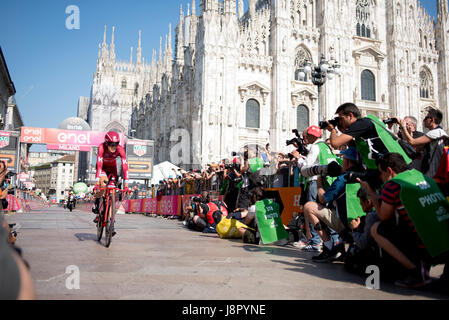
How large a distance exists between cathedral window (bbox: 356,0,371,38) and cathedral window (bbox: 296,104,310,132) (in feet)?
28.4

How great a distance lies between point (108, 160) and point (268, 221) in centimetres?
285

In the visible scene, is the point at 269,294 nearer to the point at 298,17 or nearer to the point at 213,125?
the point at 213,125

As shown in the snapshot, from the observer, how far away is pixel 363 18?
32156 millimetres

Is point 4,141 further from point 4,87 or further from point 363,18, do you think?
point 363,18

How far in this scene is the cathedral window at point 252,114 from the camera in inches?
1131

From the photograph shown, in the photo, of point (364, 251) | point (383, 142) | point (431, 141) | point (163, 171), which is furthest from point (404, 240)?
point (163, 171)

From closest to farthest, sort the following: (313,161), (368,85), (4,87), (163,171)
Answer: (313,161) < (163,171) < (368,85) < (4,87)

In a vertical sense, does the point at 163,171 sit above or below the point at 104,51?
below

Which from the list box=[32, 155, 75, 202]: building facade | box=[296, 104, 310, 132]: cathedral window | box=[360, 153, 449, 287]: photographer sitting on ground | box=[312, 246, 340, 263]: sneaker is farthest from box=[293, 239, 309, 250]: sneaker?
box=[32, 155, 75, 202]: building facade

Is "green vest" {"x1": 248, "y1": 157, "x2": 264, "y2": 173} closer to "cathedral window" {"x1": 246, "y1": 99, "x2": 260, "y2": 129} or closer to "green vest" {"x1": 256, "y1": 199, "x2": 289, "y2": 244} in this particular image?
"green vest" {"x1": 256, "y1": 199, "x2": 289, "y2": 244}

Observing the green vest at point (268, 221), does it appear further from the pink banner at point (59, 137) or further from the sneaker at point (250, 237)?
the pink banner at point (59, 137)

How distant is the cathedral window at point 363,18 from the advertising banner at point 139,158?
20.8 metres

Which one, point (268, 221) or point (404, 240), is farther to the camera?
point (268, 221)
